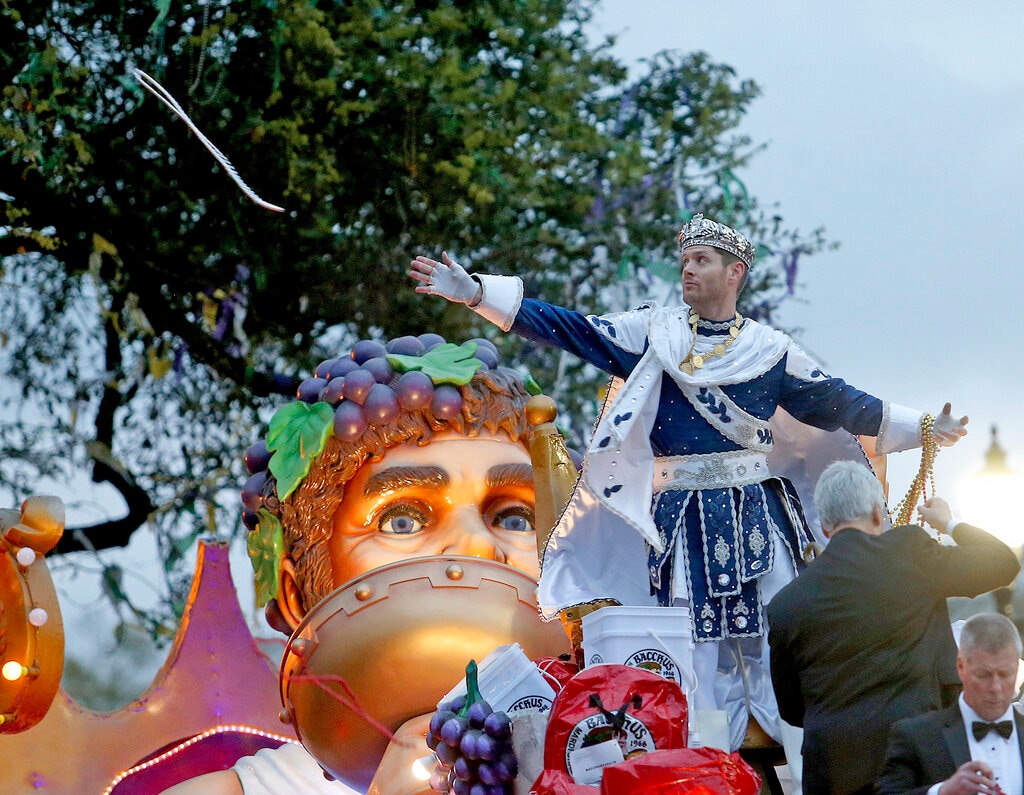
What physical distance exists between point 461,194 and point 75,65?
234 cm

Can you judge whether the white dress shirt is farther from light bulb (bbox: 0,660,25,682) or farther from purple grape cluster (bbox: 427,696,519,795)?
light bulb (bbox: 0,660,25,682)

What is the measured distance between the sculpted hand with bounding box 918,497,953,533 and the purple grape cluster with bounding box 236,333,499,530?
264 cm

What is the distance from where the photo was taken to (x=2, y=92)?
899 cm

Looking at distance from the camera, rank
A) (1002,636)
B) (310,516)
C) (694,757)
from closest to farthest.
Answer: (1002,636) → (694,757) → (310,516)

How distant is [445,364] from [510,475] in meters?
0.57

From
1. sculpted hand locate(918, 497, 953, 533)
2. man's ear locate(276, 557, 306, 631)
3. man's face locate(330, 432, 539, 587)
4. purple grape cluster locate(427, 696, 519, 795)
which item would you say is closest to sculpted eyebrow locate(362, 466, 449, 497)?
man's face locate(330, 432, 539, 587)

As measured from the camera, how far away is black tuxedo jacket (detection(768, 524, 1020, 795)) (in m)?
4.18

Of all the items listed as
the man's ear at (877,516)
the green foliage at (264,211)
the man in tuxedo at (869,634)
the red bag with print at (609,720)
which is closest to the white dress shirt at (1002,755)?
the man in tuxedo at (869,634)

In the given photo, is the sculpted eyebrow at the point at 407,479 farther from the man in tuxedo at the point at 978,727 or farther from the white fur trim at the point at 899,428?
the man in tuxedo at the point at 978,727

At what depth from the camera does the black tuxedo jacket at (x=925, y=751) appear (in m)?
3.79

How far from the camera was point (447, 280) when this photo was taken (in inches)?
201

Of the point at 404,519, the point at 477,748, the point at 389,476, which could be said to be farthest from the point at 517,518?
the point at 477,748

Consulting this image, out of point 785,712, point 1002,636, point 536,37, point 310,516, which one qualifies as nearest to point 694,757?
point 785,712

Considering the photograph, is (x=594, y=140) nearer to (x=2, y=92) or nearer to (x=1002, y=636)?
(x=2, y=92)
